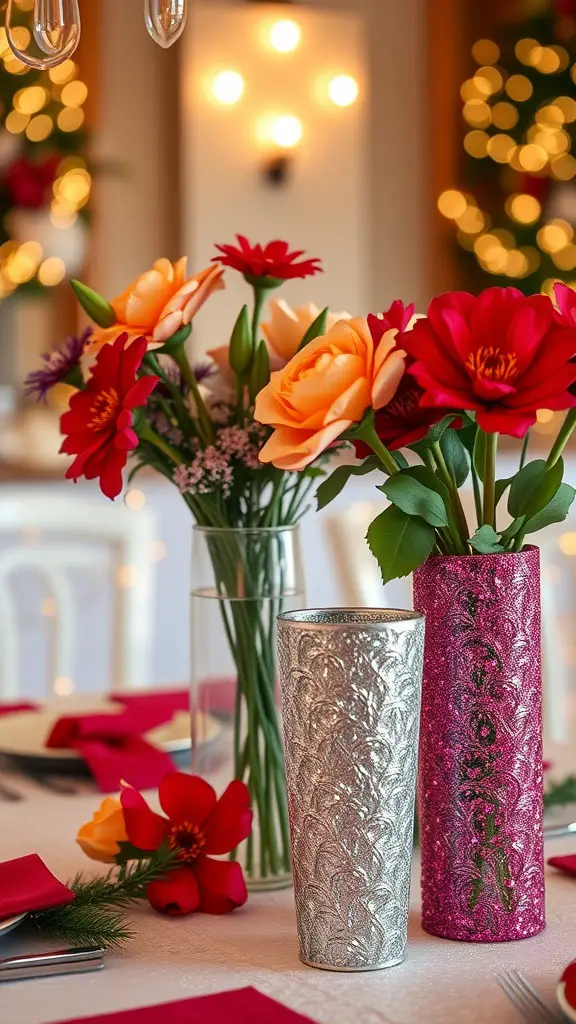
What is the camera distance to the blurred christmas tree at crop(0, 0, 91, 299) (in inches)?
125

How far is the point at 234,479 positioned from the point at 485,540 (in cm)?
22

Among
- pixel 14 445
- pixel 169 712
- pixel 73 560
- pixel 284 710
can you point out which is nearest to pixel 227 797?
pixel 284 710

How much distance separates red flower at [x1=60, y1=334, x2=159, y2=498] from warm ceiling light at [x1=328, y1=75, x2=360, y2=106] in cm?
344

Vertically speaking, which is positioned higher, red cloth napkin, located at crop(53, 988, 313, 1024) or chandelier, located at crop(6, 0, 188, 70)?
chandelier, located at crop(6, 0, 188, 70)

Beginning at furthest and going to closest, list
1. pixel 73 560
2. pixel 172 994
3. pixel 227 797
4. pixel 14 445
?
pixel 14 445 < pixel 73 560 < pixel 227 797 < pixel 172 994

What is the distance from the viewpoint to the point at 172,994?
26.1 inches

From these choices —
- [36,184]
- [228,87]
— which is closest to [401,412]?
[36,184]

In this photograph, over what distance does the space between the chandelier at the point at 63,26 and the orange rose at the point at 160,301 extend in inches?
5.7

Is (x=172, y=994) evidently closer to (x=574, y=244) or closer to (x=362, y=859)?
(x=362, y=859)

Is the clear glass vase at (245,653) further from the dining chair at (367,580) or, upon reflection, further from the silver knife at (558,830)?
the dining chair at (367,580)

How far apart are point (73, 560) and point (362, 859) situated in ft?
3.90

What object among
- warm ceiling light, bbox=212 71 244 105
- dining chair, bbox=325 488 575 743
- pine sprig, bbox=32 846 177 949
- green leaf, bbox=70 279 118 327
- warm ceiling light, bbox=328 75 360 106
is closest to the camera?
pine sprig, bbox=32 846 177 949

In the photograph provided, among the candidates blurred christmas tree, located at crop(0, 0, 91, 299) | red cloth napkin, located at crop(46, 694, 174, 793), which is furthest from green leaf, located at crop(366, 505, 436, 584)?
blurred christmas tree, located at crop(0, 0, 91, 299)

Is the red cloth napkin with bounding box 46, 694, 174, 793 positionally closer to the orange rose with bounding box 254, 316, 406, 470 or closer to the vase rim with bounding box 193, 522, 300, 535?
the vase rim with bounding box 193, 522, 300, 535
